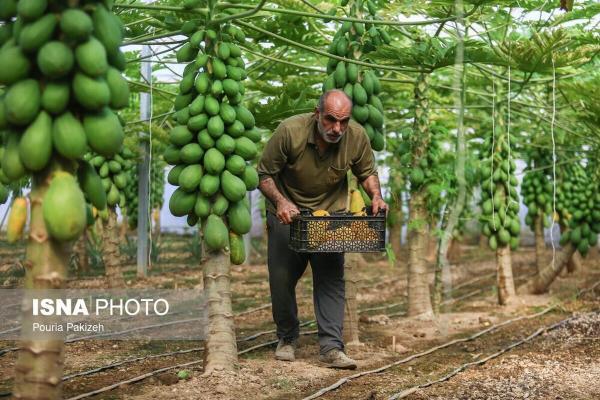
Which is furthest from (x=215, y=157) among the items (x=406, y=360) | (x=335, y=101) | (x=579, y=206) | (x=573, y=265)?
(x=573, y=265)

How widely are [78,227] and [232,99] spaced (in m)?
1.74

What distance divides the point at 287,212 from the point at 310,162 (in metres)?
0.47

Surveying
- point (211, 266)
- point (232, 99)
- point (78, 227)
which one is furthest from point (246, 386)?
point (78, 227)

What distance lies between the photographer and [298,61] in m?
7.79

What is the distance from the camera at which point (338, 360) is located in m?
4.72

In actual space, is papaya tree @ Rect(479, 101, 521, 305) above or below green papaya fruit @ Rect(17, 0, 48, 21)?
below

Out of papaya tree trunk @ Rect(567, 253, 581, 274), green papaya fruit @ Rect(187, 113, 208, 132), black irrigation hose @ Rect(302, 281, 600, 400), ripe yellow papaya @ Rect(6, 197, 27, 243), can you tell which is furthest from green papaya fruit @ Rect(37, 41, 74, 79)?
papaya tree trunk @ Rect(567, 253, 581, 274)

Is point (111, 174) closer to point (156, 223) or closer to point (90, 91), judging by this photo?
point (90, 91)

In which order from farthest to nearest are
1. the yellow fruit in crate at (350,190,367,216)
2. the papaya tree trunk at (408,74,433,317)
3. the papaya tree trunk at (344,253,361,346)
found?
the papaya tree trunk at (408,74,433,317) → the papaya tree trunk at (344,253,361,346) → the yellow fruit in crate at (350,190,367,216)

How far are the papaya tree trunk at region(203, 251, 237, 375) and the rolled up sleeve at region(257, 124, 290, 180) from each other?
611 mm

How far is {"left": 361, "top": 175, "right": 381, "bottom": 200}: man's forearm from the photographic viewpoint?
4.78 m

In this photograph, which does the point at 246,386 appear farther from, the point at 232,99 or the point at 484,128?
the point at 484,128

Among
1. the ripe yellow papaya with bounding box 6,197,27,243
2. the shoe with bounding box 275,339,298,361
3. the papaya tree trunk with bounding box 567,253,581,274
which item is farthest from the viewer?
the papaya tree trunk with bounding box 567,253,581,274

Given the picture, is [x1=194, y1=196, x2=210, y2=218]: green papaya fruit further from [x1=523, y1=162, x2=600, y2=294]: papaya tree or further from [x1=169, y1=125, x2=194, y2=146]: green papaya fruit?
[x1=523, y1=162, x2=600, y2=294]: papaya tree
